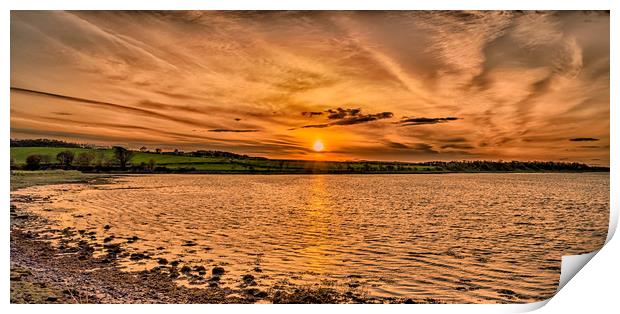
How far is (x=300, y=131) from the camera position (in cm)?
774

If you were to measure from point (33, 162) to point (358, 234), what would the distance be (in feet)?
18.9

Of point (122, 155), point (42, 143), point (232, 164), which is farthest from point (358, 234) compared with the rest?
point (42, 143)

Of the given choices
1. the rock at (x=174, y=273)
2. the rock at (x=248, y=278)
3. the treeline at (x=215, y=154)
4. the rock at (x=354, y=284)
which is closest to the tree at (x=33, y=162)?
the treeline at (x=215, y=154)

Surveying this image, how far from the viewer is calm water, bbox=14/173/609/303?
619 centimetres

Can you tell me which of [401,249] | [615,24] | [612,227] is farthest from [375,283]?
[615,24]

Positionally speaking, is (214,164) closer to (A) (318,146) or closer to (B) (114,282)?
(A) (318,146)

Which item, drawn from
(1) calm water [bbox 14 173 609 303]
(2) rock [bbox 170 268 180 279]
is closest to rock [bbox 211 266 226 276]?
(1) calm water [bbox 14 173 609 303]

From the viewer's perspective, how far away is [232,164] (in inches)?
314

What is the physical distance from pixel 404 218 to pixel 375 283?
180 inches

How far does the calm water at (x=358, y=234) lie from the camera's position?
20.3ft

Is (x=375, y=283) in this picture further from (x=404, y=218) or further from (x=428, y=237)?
(x=404, y=218)

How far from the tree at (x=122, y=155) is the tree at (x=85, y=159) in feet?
1.23
